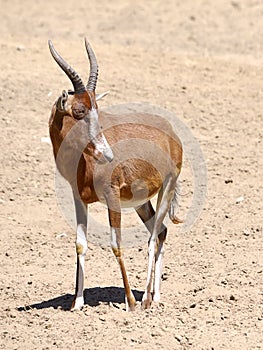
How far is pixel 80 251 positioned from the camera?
8945 millimetres

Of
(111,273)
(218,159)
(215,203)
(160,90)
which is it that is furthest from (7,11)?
(111,273)

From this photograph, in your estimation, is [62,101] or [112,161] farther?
[112,161]

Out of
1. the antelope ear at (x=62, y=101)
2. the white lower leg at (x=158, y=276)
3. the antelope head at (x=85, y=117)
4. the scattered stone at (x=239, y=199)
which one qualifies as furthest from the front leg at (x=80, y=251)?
the scattered stone at (x=239, y=199)

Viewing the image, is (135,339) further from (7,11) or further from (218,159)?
(7,11)

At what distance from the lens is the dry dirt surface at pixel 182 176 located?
27.8 feet

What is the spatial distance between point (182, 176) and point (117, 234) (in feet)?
14.2

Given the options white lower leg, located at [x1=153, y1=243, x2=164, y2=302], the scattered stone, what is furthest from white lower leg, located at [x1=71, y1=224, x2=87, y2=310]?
the scattered stone

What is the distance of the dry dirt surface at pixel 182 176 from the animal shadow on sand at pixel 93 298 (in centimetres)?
→ 2

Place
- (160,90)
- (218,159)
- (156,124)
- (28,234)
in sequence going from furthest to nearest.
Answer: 1. (160,90)
2. (218,159)
3. (28,234)
4. (156,124)

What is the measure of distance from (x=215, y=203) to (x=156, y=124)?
9.82 ft

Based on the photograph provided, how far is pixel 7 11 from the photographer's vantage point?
20.8 meters

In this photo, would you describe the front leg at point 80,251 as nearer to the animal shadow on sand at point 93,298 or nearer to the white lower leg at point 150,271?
the animal shadow on sand at point 93,298

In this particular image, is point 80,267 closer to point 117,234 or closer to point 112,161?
point 117,234

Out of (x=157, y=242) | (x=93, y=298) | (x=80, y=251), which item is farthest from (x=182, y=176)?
(x=80, y=251)
